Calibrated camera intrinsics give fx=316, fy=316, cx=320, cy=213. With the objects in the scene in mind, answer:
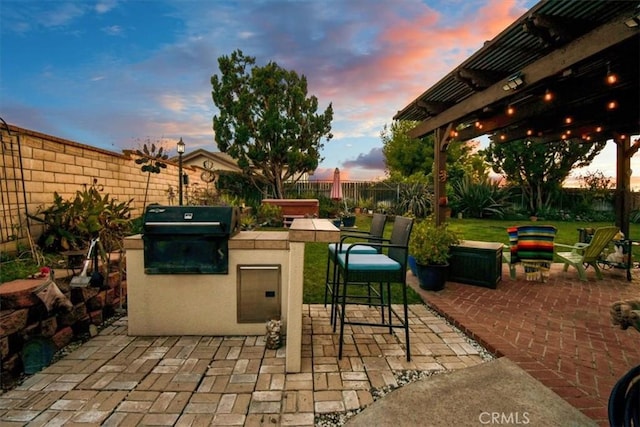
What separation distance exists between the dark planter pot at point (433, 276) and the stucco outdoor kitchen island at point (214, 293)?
6.41 ft

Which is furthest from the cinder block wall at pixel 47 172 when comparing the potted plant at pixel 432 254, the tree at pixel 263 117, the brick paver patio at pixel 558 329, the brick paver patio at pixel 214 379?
the tree at pixel 263 117

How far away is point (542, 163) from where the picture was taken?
14.2m

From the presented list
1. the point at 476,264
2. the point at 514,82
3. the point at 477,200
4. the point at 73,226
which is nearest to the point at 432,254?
the point at 476,264

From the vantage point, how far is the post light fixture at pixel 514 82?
11.8ft

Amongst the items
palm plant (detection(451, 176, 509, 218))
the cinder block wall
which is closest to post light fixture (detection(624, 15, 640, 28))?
the cinder block wall

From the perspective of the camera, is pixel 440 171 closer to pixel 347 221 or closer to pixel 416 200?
pixel 347 221

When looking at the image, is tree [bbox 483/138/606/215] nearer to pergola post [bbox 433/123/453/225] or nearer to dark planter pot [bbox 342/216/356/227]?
dark planter pot [bbox 342/216/356/227]

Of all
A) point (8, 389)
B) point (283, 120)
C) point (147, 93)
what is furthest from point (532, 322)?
point (283, 120)

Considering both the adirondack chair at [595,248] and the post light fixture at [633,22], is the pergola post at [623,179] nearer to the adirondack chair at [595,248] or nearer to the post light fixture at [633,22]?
the adirondack chair at [595,248]

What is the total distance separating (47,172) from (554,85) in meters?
7.06

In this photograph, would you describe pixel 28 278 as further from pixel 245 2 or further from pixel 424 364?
pixel 245 2

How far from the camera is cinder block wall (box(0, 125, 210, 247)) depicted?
3662 millimetres

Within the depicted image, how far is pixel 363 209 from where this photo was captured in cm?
1384

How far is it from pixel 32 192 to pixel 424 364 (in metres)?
5.03
